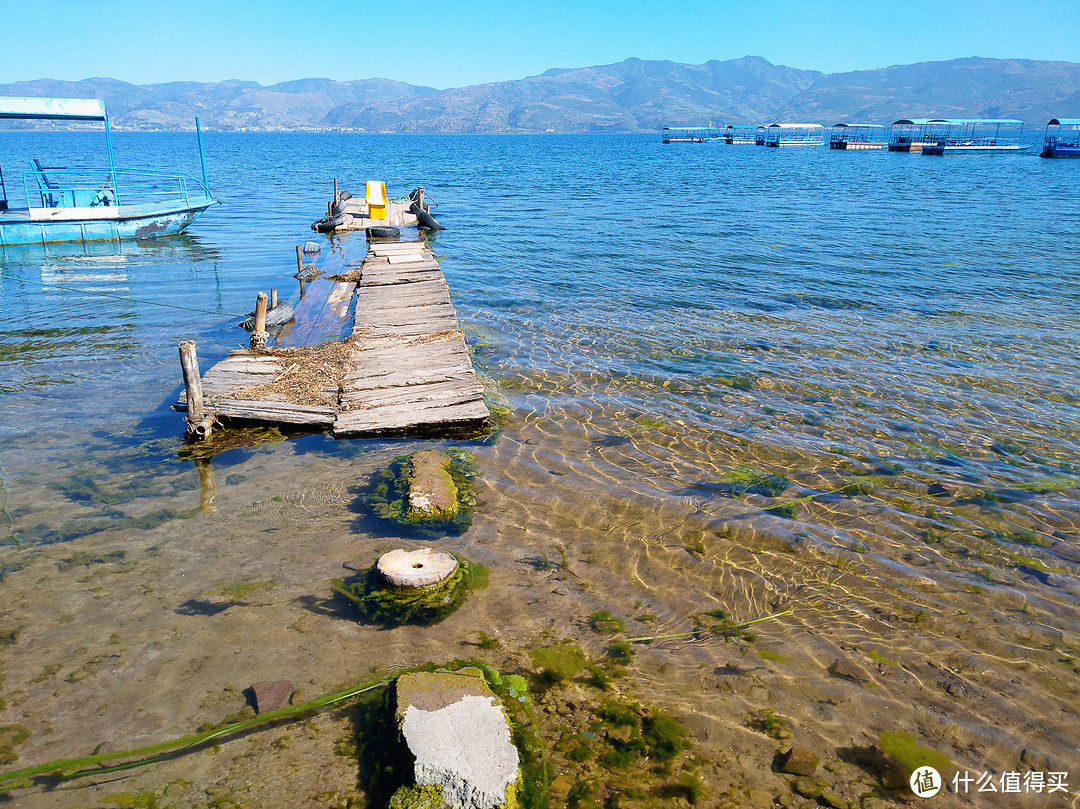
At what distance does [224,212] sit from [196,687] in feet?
116

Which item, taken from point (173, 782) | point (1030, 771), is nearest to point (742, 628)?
point (1030, 771)

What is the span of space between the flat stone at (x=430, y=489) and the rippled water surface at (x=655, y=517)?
0.42 m

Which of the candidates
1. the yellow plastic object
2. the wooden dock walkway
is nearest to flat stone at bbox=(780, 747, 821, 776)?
the wooden dock walkway

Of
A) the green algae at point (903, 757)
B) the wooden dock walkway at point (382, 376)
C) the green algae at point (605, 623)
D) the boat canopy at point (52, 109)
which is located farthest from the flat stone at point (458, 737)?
the boat canopy at point (52, 109)

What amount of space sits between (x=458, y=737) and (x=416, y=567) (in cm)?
195

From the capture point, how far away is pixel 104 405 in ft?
32.0

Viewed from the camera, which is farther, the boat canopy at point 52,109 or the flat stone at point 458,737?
the boat canopy at point 52,109

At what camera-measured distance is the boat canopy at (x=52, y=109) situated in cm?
2039

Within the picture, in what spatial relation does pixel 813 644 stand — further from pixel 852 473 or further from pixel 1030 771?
pixel 852 473

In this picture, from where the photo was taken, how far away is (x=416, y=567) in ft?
18.7

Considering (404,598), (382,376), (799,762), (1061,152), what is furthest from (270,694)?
(1061,152)

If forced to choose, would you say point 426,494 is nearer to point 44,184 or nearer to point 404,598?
point 404,598

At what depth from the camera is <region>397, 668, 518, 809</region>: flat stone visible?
144 inches

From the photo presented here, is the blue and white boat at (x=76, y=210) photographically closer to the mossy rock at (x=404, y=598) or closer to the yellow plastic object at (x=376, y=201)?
the yellow plastic object at (x=376, y=201)
